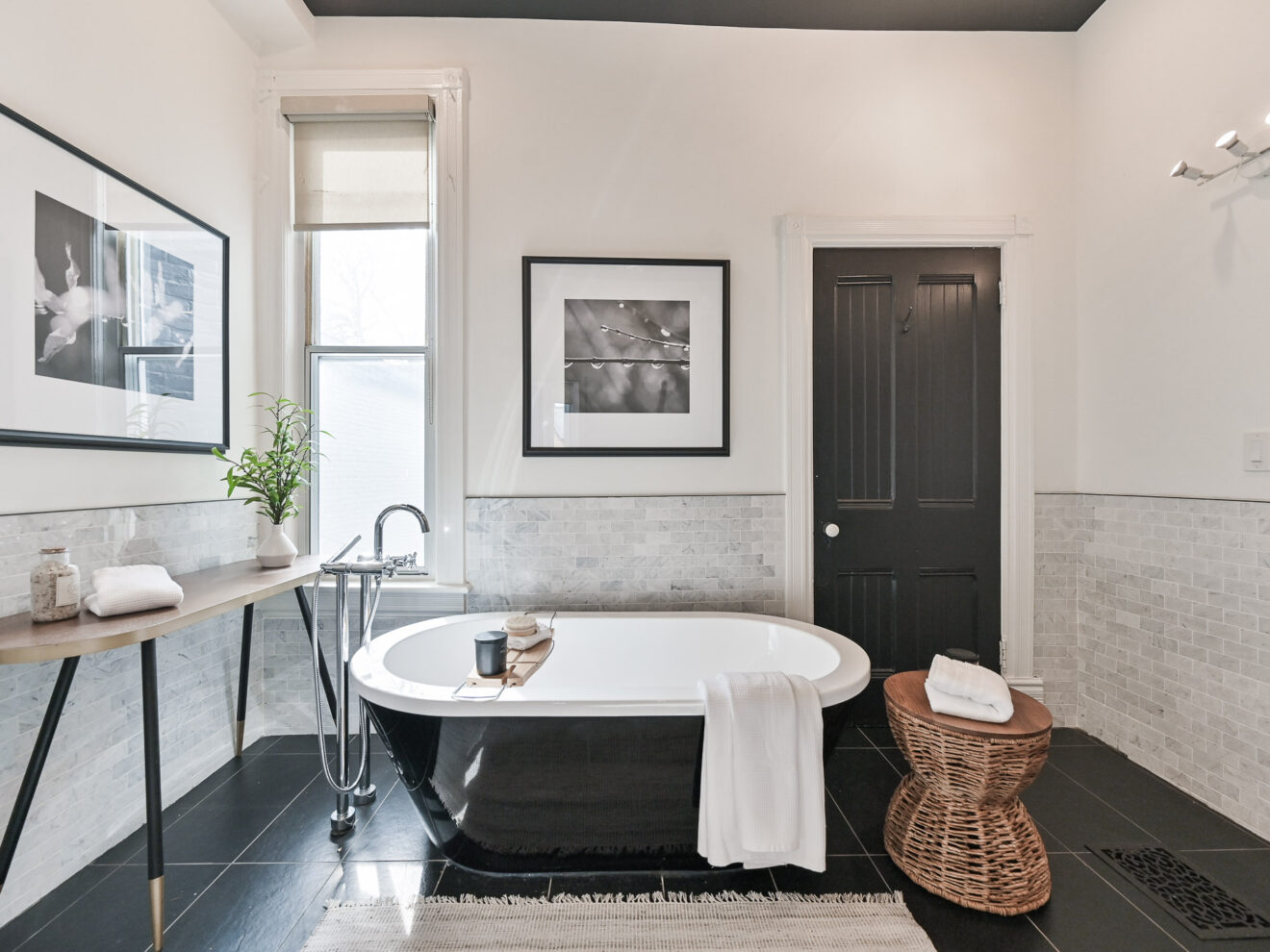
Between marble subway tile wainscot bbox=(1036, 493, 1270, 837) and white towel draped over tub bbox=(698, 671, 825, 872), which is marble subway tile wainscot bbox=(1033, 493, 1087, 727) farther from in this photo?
white towel draped over tub bbox=(698, 671, 825, 872)

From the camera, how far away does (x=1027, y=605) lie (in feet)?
8.30

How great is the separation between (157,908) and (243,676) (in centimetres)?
103

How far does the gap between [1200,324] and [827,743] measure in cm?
191

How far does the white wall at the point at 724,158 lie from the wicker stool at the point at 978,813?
119cm

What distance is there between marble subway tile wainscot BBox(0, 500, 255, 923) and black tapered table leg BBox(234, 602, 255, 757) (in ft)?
0.10

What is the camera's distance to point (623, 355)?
8.21 ft

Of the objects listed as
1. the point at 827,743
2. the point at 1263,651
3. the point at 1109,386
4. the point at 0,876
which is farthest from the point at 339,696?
the point at 1109,386

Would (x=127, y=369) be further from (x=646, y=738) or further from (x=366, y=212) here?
(x=646, y=738)

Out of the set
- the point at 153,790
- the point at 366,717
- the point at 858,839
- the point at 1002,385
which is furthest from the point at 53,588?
the point at 1002,385

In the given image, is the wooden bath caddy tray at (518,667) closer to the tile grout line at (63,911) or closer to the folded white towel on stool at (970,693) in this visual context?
the tile grout line at (63,911)

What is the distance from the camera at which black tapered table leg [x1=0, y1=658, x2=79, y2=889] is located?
1314 millimetres

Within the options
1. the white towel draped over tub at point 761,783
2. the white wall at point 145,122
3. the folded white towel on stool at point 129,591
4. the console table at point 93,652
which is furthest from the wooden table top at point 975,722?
the white wall at point 145,122

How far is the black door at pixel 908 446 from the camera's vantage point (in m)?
2.55

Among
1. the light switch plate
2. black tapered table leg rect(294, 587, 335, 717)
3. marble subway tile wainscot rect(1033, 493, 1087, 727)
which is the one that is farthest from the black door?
black tapered table leg rect(294, 587, 335, 717)
